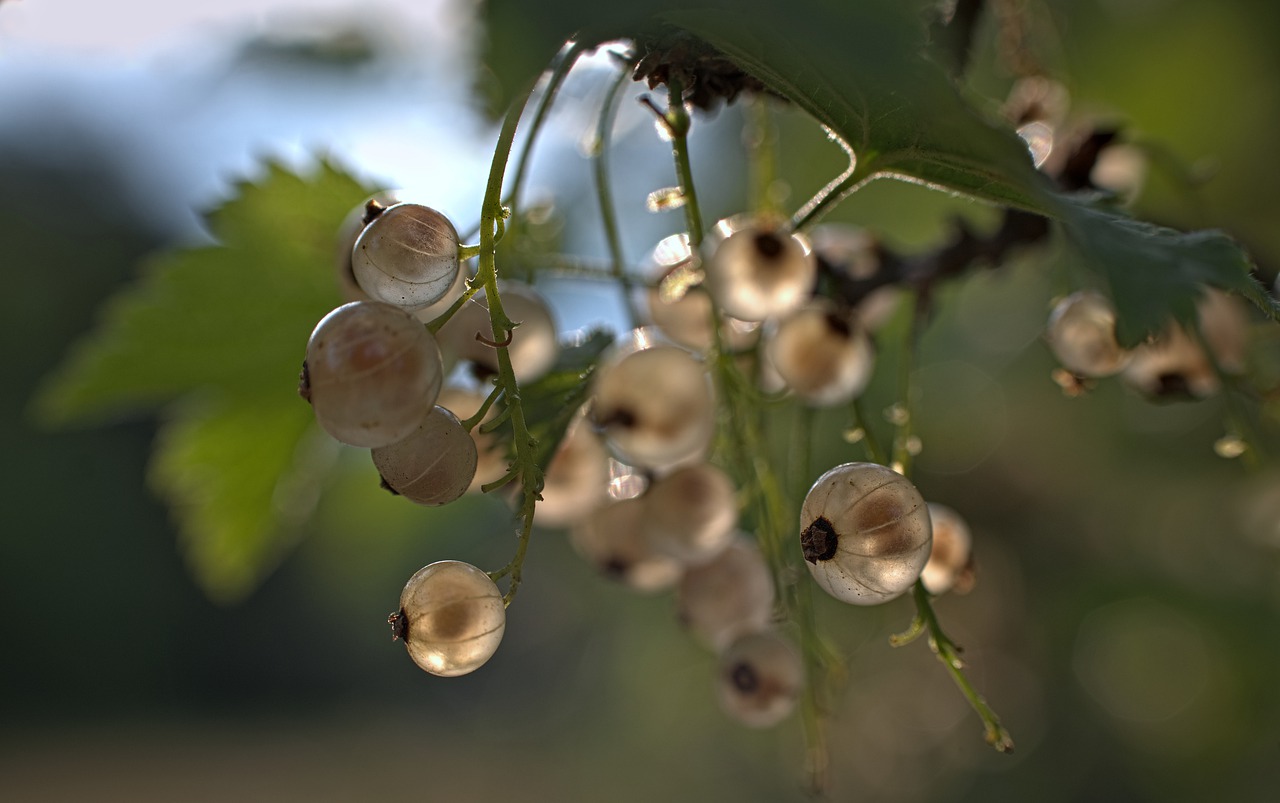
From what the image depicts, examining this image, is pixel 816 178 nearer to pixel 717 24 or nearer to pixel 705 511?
pixel 705 511

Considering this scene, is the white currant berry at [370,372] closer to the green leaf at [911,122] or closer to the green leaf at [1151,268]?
the green leaf at [911,122]

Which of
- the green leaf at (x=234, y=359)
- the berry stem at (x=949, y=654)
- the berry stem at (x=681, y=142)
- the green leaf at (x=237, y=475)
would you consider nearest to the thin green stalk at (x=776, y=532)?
the berry stem at (x=681, y=142)

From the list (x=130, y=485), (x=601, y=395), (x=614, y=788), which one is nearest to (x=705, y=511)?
(x=601, y=395)

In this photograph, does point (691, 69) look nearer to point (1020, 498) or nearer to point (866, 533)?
point (866, 533)

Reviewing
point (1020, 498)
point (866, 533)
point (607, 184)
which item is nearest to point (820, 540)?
point (866, 533)

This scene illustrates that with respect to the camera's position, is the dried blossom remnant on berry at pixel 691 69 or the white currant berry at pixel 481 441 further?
the white currant berry at pixel 481 441
